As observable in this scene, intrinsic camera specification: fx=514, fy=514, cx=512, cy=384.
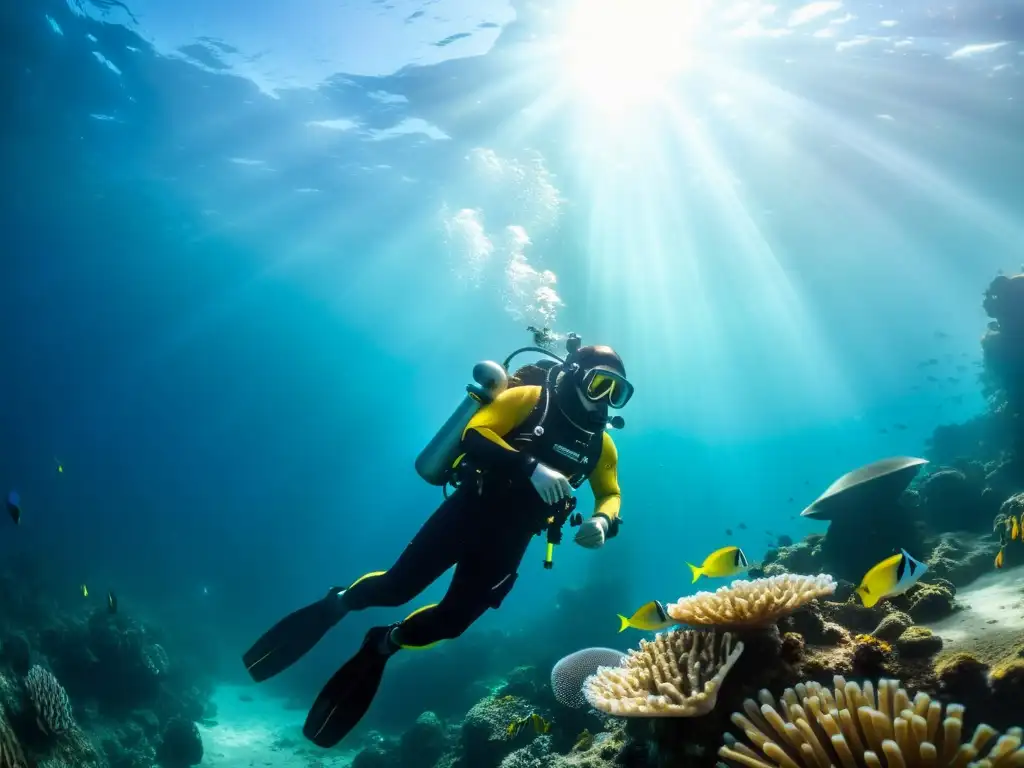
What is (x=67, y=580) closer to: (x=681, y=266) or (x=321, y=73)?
(x=321, y=73)

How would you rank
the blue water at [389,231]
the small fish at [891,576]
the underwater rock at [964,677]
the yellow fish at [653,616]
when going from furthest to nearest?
the blue water at [389,231]
the yellow fish at [653,616]
the small fish at [891,576]
the underwater rock at [964,677]

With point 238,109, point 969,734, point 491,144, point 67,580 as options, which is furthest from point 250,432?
point 969,734

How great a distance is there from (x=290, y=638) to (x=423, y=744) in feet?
32.3

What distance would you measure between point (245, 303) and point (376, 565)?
29.6 meters

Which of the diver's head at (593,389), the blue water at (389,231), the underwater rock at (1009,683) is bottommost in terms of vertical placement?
the underwater rock at (1009,683)

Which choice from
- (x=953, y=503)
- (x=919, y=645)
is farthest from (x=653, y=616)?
(x=953, y=503)

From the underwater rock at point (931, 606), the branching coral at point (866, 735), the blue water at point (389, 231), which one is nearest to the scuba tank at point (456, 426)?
the branching coral at point (866, 735)

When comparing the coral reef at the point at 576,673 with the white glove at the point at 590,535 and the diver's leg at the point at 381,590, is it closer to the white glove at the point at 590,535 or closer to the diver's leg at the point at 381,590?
the diver's leg at the point at 381,590

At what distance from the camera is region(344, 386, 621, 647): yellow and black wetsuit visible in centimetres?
459

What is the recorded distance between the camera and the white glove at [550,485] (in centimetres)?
411

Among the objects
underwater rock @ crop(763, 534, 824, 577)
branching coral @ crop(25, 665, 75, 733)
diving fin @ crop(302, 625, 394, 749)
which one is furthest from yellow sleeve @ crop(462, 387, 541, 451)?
branching coral @ crop(25, 665, 75, 733)

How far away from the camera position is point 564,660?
6559mm

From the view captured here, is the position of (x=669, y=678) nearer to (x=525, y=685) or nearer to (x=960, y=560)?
(x=960, y=560)

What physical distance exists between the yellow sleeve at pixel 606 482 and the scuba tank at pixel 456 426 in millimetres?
1378
